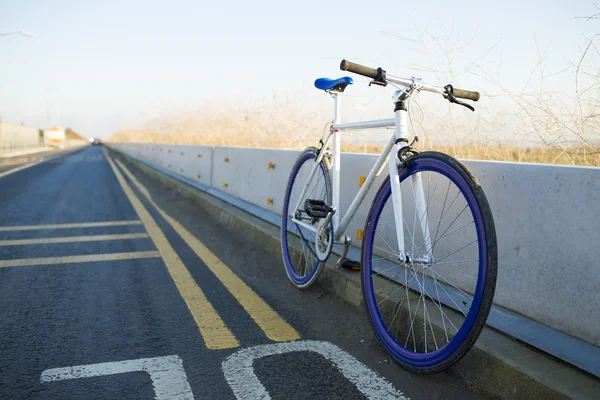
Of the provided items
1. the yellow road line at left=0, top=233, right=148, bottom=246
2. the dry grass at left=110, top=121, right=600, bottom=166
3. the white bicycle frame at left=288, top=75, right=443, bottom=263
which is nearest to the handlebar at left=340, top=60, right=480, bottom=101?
the white bicycle frame at left=288, top=75, right=443, bottom=263

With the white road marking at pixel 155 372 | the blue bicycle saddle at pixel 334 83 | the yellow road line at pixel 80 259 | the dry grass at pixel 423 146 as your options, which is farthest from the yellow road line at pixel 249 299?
the dry grass at pixel 423 146

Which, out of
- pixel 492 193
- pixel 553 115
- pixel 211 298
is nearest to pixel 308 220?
pixel 211 298

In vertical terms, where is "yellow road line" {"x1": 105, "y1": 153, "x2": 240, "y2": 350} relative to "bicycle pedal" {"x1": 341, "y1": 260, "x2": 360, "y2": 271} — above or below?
below

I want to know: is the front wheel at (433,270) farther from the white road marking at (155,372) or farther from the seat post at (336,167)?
the white road marking at (155,372)

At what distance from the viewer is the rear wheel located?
4023 millimetres

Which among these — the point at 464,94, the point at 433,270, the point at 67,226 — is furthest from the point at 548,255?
the point at 67,226

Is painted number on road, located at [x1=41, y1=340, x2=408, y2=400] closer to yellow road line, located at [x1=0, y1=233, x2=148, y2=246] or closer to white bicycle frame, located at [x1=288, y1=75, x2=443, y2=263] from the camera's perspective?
white bicycle frame, located at [x1=288, y1=75, x2=443, y2=263]

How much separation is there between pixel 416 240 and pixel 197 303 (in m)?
1.68

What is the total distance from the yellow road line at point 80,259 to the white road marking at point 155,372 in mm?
2624

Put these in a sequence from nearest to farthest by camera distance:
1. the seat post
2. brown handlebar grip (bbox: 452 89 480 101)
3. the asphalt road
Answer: the asphalt road < brown handlebar grip (bbox: 452 89 480 101) < the seat post

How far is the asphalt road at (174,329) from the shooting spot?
2.60 meters

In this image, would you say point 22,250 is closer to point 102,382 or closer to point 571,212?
point 102,382

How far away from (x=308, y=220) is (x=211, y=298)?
39.3 inches

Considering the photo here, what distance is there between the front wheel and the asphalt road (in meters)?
0.21
